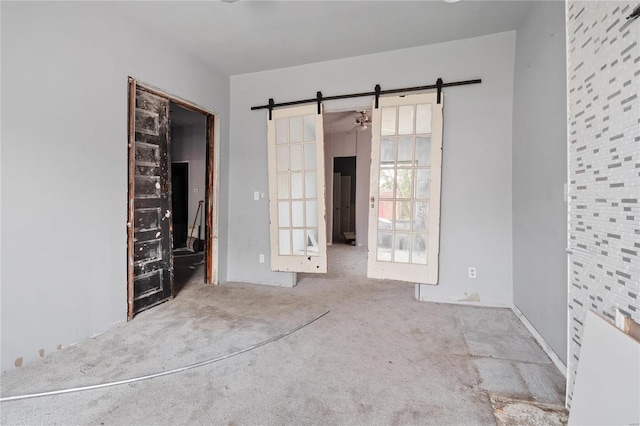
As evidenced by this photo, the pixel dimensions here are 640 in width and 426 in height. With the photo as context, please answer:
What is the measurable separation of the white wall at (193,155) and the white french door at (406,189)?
444cm

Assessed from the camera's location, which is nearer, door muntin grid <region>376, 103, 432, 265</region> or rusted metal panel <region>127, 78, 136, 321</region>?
rusted metal panel <region>127, 78, 136, 321</region>

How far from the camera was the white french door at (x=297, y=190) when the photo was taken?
3.49 m

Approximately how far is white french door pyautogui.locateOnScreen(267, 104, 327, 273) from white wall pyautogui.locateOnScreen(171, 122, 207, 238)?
10.9ft

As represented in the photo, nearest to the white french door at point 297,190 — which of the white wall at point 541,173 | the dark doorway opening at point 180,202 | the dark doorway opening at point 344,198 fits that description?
the white wall at point 541,173

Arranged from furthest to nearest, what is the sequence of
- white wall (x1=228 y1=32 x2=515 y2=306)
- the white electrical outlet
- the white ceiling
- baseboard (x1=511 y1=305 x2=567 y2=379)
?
the white electrical outlet
white wall (x1=228 y1=32 x2=515 y2=306)
the white ceiling
baseboard (x1=511 y1=305 x2=567 y2=379)

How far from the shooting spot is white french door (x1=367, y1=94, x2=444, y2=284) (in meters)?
3.09

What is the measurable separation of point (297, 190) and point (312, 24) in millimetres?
1734

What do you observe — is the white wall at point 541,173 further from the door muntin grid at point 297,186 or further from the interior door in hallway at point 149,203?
the interior door in hallway at point 149,203

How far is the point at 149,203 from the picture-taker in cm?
292

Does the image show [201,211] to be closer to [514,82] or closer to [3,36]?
[3,36]

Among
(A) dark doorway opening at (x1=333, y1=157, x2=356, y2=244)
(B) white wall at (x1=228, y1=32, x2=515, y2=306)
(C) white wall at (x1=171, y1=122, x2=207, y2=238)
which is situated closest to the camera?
(B) white wall at (x1=228, y1=32, x2=515, y2=306)

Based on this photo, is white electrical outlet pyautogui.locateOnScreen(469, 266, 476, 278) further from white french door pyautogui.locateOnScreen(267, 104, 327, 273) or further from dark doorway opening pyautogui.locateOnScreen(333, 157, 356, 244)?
dark doorway opening pyautogui.locateOnScreen(333, 157, 356, 244)

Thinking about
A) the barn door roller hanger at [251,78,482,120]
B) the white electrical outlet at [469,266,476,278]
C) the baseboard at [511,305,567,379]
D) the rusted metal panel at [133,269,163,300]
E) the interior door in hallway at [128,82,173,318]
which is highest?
the barn door roller hanger at [251,78,482,120]

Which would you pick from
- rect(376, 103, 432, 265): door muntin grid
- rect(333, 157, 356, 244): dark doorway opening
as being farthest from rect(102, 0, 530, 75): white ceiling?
rect(333, 157, 356, 244): dark doorway opening
